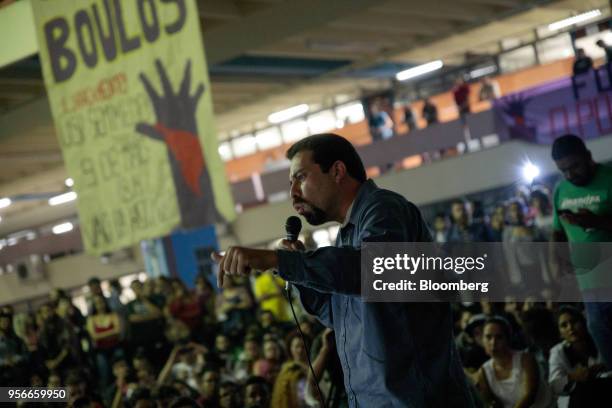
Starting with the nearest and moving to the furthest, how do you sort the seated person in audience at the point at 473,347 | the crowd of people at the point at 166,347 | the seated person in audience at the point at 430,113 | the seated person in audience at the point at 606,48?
the seated person in audience at the point at 473,347 → the crowd of people at the point at 166,347 → the seated person in audience at the point at 606,48 → the seated person in audience at the point at 430,113

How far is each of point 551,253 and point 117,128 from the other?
7.18ft

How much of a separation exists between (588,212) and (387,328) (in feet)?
5.52

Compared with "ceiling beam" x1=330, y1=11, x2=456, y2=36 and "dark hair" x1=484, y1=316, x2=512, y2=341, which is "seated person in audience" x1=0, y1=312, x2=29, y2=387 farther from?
"ceiling beam" x1=330, y1=11, x2=456, y2=36

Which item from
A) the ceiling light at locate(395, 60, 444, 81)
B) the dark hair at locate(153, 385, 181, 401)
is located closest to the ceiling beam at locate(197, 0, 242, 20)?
the dark hair at locate(153, 385, 181, 401)

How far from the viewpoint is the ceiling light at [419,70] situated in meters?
16.5

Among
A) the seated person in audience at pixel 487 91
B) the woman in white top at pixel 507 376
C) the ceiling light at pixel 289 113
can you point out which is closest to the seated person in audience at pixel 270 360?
the woman in white top at pixel 507 376

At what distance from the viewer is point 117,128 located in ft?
14.2

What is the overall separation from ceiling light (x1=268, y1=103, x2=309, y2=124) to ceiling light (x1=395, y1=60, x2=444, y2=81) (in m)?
2.89

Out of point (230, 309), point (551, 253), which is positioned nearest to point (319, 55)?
point (230, 309)

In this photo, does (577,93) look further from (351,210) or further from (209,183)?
(351,210)

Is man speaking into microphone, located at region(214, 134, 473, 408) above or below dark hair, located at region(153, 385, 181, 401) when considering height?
above

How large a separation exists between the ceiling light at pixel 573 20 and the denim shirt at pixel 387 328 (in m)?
12.3

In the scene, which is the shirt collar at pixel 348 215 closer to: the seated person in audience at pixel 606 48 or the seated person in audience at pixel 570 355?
the seated person in audience at pixel 570 355

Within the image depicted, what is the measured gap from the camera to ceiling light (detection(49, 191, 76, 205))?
23883 mm
